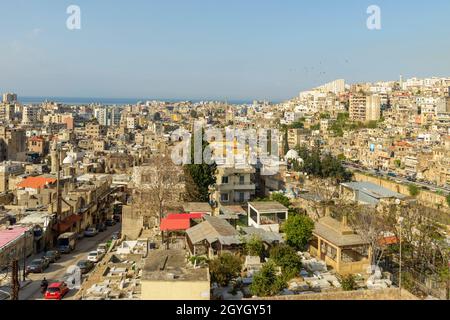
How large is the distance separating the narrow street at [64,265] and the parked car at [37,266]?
11 centimetres

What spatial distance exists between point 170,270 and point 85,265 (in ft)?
17.5

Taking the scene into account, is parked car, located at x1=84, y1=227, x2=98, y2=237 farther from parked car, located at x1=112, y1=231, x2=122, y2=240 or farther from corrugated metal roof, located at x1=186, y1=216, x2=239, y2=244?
corrugated metal roof, located at x1=186, y1=216, x2=239, y2=244

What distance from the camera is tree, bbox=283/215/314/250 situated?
9.13 meters

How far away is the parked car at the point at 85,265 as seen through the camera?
994 cm

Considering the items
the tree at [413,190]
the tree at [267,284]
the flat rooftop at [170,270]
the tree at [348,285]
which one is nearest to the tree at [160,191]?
the flat rooftop at [170,270]

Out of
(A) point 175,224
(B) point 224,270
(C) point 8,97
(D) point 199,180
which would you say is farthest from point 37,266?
(C) point 8,97

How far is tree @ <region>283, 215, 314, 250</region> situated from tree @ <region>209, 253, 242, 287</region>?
2.59 meters

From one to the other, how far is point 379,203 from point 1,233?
39.5 feet

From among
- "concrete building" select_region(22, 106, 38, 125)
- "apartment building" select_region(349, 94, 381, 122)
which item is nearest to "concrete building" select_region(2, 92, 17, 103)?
"concrete building" select_region(22, 106, 38, 125)

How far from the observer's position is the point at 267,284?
6340 mm

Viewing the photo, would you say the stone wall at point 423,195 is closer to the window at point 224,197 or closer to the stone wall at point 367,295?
the window at point 224,197

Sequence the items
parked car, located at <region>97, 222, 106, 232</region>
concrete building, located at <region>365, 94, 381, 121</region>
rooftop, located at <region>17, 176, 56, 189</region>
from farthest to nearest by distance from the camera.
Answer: concrete building, located at <region>365, 94, 381, 121</region> < rooftop, located at <region>17, 176, 56, 189</region> < parked car, located at <region>97, 222, 106, 232</region>

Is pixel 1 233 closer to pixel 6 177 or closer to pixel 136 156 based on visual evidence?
pixel 6 177

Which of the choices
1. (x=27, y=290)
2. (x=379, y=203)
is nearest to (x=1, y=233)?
(x=27, y=290)
